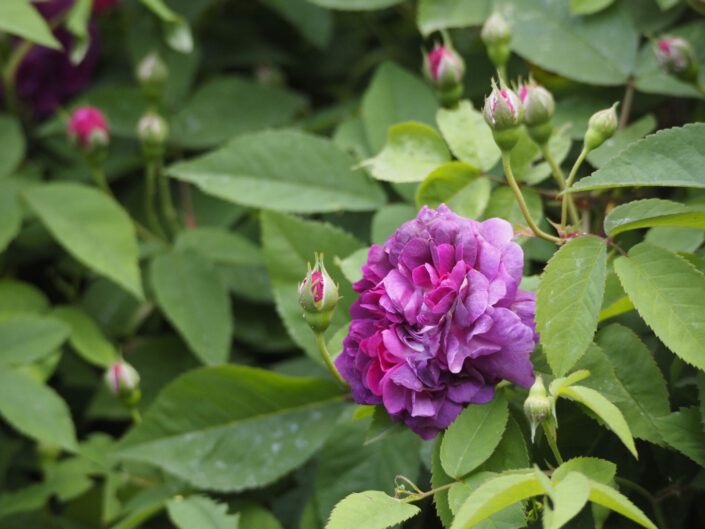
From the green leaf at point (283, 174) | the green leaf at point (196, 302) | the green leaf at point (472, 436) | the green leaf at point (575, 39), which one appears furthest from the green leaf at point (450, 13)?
the green leaf at point (472, 436)

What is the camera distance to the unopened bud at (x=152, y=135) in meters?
1.26

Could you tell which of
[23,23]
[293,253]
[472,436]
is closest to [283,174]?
[293,253]

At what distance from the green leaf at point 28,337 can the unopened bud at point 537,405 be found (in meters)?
0.75

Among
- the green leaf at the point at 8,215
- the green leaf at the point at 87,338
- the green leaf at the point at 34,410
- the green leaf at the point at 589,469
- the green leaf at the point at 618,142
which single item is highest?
the green leaf at the point at 618,142

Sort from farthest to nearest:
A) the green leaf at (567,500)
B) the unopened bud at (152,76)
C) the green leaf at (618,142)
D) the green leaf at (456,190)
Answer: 1. the unopened bud at (152,76)
2. the green leaf at (618,142)
3. the green leaf at (456,190)
4. the green leaf at (567,500)

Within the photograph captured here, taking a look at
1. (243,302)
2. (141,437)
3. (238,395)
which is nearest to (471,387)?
(238,395)

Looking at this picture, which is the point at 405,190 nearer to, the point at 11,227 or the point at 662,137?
the point at 662,137

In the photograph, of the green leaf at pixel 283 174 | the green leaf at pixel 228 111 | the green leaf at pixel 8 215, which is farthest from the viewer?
the green leaf at pixel 228 111

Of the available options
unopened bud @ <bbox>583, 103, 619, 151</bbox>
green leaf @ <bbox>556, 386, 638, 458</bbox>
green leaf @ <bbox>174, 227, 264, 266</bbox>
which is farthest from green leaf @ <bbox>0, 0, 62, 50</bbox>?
green leaf @ <bbox>556, 386, 638, 458</bbox>

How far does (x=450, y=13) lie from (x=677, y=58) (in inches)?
13.1

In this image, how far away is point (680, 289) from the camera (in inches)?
26.9

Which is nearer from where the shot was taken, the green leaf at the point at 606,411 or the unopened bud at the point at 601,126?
the green leaf at the point at 606,411

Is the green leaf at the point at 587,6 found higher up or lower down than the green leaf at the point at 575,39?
higher up

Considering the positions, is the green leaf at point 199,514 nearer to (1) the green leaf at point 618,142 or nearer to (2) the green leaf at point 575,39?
(1) the green leaf at point 618,142
